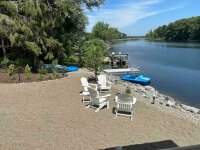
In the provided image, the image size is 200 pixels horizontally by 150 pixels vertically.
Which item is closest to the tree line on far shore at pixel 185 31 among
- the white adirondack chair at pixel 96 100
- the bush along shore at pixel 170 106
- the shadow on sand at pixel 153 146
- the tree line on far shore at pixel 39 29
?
the tree line on far shore at pixel 39 29

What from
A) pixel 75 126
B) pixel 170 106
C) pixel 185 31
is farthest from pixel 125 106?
pixel 185 31

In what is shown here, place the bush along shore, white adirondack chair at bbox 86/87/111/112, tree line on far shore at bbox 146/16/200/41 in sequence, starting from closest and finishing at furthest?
A: white adirondack chair at bbox 86/87/111/112 → the bush along shore → tree line on far shore at bbox 146/16/200/41

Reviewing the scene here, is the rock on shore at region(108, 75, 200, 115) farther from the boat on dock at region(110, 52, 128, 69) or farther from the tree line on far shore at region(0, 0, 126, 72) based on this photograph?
the boat on dock at region(110, 52, 128, 69)

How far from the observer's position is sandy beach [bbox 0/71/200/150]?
24.5 ft

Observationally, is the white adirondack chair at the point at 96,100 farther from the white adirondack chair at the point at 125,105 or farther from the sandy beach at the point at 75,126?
the white adirondack chair at the point at 125,105

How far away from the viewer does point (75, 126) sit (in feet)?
28.4

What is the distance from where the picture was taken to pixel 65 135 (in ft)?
25.9

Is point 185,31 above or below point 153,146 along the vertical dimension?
above

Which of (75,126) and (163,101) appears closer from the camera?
(75,126)

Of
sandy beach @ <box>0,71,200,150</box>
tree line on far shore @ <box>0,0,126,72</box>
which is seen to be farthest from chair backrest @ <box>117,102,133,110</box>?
tree line on far shore @ <box>0,0,126,72</box>

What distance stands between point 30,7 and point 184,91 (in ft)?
43.0

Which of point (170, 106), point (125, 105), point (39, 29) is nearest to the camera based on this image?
point (125, 105)

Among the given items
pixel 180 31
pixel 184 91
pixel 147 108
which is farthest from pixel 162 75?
pixel 180 31

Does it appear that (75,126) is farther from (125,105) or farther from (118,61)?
(118,61)
